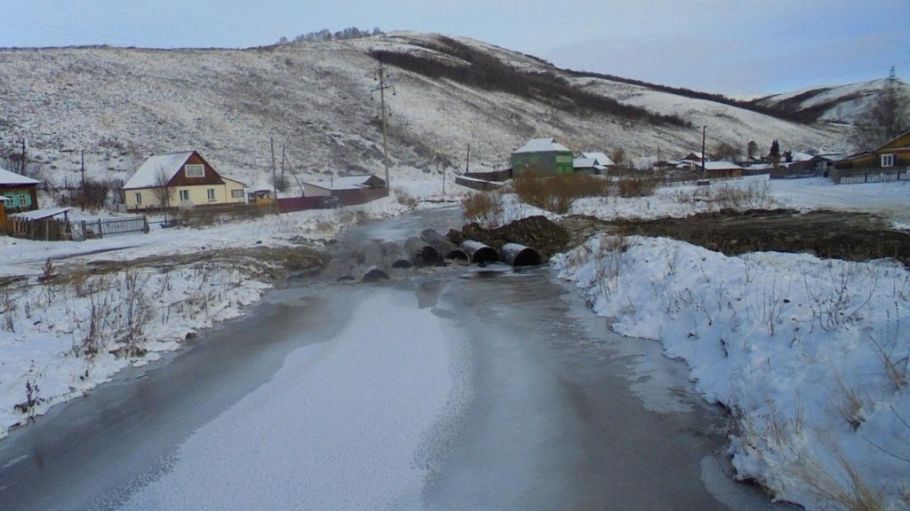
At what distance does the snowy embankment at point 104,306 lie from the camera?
8203 millimetres

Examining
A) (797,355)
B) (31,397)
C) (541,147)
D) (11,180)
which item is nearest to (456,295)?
(31,397)

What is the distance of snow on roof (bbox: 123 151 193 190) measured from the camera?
51219 mm

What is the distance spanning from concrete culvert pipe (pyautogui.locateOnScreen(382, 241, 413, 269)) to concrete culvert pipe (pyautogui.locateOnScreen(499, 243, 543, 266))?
115 inches

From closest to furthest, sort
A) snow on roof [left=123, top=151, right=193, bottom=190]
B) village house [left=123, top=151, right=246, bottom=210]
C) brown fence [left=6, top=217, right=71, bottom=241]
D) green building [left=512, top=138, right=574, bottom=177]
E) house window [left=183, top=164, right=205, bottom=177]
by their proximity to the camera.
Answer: brown fence [left=6, top=217, right=71, bottom=241], village house [left=123, top=151, right=246, bottom=210], snow on roof [left=123, top=151, right=193, bottom=190], house window [left=183, top=164, right=205, bottom=177], green building [left=512, top=138, right=574, bottom=177]

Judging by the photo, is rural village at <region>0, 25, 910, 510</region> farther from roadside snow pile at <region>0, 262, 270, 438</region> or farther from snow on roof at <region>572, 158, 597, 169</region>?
snow on roof at <region>572, 158, 597, 169</region>

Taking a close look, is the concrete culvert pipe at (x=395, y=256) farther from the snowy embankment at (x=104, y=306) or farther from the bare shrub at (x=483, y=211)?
the bare shrub at (x=483, y=211)

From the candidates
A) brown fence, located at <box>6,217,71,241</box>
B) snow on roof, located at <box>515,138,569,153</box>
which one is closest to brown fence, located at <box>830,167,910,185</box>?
snow on roof, located at <box>515,138,569,153</box>

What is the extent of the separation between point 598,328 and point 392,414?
4785mm

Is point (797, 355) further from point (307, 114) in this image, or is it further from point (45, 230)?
point (307, 114)

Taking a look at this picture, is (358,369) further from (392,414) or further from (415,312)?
(415,312)

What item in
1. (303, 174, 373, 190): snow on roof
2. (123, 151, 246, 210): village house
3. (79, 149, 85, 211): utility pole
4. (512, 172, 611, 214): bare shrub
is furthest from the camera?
(303, 174, 373, 190): snow on roof

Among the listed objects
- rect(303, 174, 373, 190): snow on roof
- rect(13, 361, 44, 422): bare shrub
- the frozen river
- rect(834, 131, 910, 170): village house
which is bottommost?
the frozen river

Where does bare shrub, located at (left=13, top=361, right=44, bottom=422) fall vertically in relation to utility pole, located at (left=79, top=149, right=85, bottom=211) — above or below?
below

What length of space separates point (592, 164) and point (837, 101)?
121 metres
